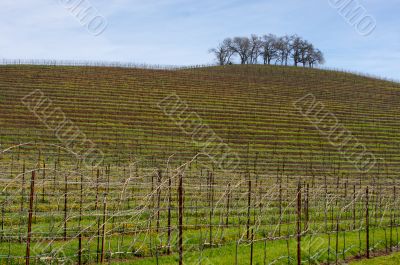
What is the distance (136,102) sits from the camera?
120 ft

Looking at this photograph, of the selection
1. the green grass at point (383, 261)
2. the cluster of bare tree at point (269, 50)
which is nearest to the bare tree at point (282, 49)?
the cluster of bare tree at point (269, 50)

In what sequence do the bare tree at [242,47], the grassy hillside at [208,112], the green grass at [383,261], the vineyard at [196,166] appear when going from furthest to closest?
1. the bare tree at [242,47]
2. the grassy hillside at [208,112]
3. the vineyard at [196,166]
4. the green grass at [383,261]

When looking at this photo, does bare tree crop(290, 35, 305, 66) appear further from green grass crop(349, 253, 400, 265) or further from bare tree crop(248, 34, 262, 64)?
green grass crop(349, 253, 400, 265)

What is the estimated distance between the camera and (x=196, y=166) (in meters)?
23.6

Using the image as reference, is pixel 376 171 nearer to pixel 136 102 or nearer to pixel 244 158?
pixel 244 158

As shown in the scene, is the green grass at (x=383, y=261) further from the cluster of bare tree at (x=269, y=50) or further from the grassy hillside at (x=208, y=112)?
the cluster of bare tree at (x=269, y=50)

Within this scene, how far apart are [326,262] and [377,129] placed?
2821cm

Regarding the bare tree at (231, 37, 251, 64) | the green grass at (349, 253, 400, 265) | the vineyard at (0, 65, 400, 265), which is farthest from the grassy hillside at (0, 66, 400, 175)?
the bare tree at (231, 37, 251, 64)

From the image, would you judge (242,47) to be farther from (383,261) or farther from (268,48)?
(383,261)

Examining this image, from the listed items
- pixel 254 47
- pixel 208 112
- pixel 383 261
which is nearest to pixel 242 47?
pixel 254 47

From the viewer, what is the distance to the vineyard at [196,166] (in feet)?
35.8

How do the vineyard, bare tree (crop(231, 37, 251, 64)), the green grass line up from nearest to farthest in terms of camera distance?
1. the green grass
2. the vineyard
3. bare tree (crop(231, 37, 251, 64))

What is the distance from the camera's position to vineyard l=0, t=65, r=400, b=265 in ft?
35.8

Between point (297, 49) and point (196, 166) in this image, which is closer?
point (196, 166)
